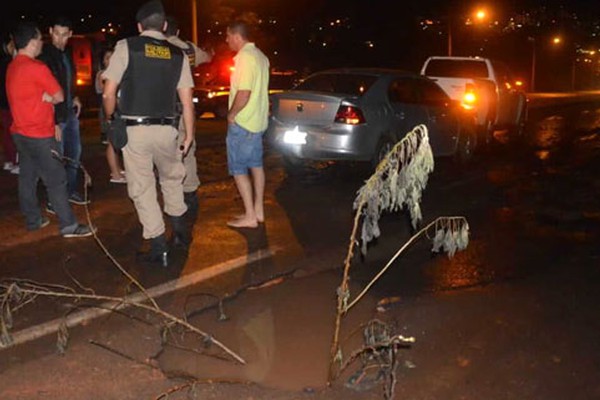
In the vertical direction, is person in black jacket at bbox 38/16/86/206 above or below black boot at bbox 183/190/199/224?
above

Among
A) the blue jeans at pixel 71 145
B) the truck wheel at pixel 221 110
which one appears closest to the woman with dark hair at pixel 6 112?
the blue jeans at pixel 71 145

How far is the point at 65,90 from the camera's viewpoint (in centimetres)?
804

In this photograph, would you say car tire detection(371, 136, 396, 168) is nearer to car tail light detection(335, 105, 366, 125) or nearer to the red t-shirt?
car tail light detection(335, 105, 366, 125)

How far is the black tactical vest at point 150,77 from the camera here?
5.86 meters

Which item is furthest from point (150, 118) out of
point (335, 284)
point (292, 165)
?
point (292, 165)

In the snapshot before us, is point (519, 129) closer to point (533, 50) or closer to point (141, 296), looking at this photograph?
point (141, 296)

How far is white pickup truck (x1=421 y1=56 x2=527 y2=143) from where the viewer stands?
15.2 meters

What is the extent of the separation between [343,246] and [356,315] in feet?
6.13

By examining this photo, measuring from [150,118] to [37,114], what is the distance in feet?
4.62

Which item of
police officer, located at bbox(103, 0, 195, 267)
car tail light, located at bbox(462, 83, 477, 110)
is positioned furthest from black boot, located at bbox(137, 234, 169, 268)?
car tail light, located at bbox(462, 83, 477, 110)

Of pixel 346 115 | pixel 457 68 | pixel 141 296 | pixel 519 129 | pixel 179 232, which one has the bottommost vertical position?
pixel 519 129

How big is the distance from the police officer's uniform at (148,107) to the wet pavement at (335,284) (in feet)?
2.07

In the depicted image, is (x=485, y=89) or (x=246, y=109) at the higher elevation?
(x=246, y=109)

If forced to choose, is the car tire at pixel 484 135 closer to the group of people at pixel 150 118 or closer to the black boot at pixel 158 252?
the group of people at pixel 150 118
